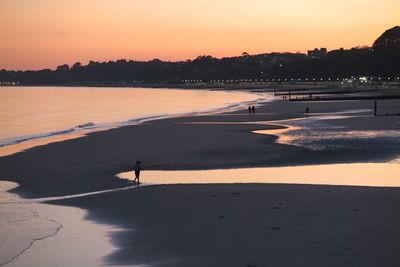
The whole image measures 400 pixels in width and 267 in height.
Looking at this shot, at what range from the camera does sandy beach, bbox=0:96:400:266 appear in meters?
11.8

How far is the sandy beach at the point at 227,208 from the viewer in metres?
11.8

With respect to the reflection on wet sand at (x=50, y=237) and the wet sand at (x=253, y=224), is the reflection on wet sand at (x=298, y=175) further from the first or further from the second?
the reflection on wet sand at (x=50, y=237)

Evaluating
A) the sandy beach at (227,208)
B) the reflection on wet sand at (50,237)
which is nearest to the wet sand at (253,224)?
the sandy beach at (227,208)

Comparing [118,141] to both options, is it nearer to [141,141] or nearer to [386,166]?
[141,141]

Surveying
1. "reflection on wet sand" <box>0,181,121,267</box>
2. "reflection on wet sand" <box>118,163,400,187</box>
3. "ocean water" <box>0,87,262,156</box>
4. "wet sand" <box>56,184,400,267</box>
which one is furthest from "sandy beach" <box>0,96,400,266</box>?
"ocean water" <box>0,87,262,156</box>

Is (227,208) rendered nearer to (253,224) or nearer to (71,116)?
(253,224)

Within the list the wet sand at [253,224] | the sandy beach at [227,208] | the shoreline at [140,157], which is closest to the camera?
the wet sand at [253,224]

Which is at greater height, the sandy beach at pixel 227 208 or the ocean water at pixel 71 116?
the sandy beach at pixel 227 208

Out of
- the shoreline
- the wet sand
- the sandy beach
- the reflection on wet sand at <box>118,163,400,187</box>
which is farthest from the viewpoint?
the shoreline

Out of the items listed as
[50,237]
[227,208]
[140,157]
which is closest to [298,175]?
[227,208]

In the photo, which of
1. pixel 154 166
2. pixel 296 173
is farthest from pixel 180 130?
pixel 296 173

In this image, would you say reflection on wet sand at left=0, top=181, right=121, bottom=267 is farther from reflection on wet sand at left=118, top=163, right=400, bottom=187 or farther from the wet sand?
reflection on wet sand at left=118, top=163, right=400, bottom=187

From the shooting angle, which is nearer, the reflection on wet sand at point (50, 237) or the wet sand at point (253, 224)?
the wet sand at point (253, 224)

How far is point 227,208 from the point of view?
1630cm
